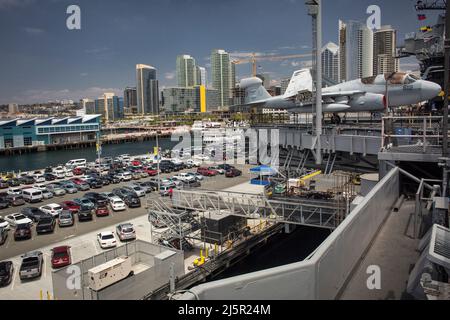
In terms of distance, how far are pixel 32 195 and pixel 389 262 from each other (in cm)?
4064

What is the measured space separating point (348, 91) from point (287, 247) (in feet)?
45.5

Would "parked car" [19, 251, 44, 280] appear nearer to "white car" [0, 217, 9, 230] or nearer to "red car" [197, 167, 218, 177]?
"white car" [0, 217, 9, 230]

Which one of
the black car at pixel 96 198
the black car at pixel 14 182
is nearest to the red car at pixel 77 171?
the black car at pixel 14 182

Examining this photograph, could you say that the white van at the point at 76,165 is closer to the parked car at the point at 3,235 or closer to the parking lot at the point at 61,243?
the parking lot at the point at 61,243

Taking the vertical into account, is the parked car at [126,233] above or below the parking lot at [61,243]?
above

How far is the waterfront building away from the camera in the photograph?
301 feet

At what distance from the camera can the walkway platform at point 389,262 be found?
14.8 ft

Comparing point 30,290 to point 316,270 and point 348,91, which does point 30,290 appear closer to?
point 316,270

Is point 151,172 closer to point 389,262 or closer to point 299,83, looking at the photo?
point 299,83

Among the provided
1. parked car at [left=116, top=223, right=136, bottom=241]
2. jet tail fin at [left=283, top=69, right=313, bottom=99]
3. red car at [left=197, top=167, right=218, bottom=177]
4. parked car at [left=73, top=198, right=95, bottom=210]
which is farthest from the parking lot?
red car at [left=197, top=167, right=218, bottom=177]

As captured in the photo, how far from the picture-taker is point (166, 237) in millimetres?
23156

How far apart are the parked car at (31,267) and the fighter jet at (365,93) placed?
2254cm

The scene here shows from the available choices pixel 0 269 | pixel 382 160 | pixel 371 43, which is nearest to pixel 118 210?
pixel 0 269

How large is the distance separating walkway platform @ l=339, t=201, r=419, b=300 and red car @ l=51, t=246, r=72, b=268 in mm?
19259
